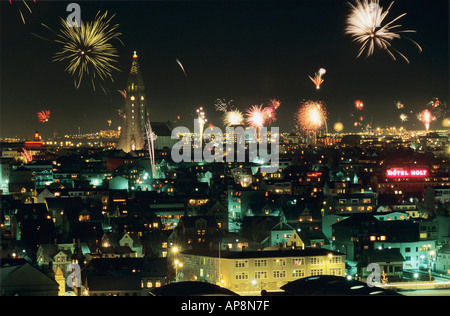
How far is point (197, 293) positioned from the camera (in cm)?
1015

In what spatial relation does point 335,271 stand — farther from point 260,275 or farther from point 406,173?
point 406,173

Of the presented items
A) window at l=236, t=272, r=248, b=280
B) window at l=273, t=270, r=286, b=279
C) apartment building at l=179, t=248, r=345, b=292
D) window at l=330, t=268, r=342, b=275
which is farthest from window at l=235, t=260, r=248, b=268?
window at l=330, t=268, r=342, b=275

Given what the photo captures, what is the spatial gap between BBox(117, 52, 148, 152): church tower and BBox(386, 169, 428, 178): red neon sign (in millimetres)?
12480

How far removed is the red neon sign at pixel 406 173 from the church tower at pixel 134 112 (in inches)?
491

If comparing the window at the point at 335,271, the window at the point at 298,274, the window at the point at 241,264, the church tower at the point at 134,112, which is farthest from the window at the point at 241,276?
the church tower at the point at 134,112

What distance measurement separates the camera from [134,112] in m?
34.3

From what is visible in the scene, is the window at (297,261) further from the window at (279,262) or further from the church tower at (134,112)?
the church tower at (134,112)

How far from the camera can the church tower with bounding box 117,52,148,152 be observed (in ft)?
112

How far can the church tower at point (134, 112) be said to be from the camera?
3412 cm

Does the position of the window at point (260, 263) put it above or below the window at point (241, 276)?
above

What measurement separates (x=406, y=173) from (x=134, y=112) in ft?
44.0

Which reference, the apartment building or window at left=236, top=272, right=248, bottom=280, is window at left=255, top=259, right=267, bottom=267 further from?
window at left=236, top=272, right=248, bottom=280
